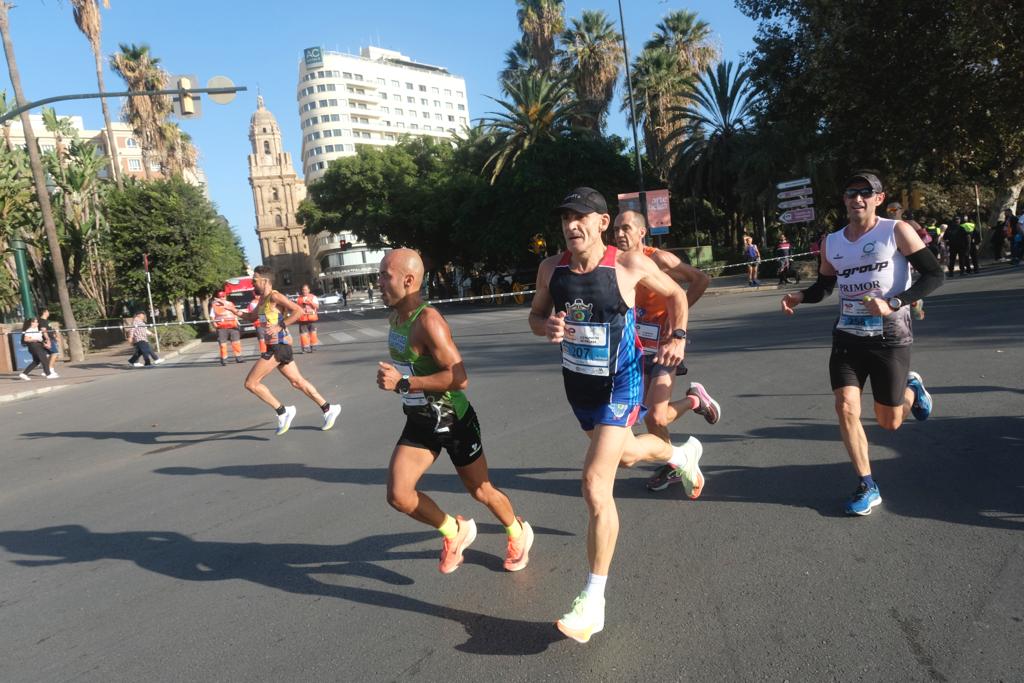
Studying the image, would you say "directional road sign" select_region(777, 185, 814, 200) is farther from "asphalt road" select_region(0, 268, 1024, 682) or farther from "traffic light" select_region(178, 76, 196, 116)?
"traffic light" select_region(178, 76, 196, 116)

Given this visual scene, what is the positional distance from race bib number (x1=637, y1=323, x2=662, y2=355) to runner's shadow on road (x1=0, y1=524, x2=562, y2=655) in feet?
5.91

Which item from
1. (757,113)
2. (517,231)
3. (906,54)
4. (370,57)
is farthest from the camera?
(370,57)

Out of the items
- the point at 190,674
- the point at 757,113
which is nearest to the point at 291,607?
the point at 190,674

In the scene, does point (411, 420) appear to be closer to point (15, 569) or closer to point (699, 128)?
point (15, 569)

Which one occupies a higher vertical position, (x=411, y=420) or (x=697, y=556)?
(x=411, y=420)

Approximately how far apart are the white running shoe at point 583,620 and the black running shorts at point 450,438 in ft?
3.29

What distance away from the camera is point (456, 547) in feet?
12.4

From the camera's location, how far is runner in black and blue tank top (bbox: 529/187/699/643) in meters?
3.11

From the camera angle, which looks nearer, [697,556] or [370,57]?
[697,556]

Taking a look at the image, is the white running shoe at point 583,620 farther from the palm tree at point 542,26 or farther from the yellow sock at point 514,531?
the palm tree at point 542,26

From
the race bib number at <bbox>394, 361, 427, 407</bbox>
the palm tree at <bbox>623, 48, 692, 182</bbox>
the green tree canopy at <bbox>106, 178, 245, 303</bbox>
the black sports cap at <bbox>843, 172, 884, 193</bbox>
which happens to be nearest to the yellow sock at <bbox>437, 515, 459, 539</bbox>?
the race bib number at <bbox>394, 361, 427, 407</bbox>

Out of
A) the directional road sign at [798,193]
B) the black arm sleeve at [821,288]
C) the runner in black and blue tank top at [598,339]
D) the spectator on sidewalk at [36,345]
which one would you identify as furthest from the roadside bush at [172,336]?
the runner in black and blue tank top at [598,339]

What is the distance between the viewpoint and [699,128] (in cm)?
3953

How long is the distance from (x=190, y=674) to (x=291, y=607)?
1.97ft
